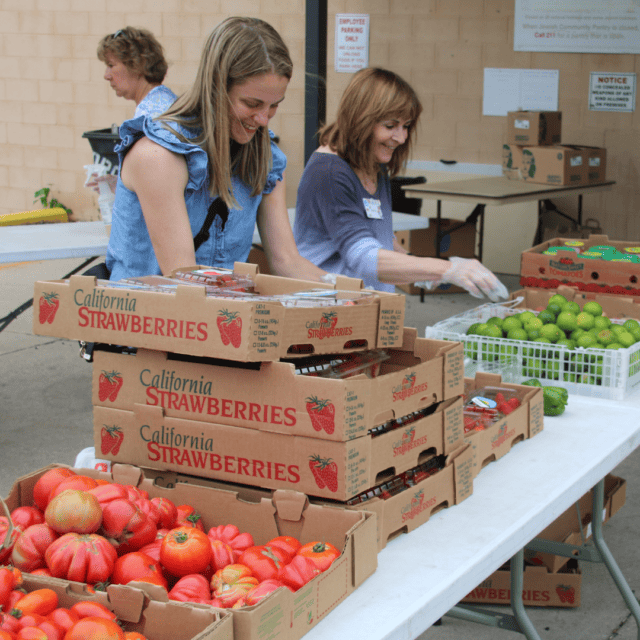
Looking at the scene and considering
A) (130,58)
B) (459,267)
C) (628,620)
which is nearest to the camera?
(459,267)

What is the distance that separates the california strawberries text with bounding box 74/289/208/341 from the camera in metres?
1.37

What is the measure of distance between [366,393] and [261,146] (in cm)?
98

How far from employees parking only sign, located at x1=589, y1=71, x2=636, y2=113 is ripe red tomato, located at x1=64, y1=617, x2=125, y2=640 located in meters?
6.83

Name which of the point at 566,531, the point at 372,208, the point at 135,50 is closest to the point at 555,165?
the point at 135,50

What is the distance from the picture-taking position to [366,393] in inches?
53.2

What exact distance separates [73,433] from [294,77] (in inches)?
199

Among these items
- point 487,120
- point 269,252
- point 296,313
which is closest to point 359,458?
point 296,313

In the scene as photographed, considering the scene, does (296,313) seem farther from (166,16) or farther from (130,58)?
(166,16)

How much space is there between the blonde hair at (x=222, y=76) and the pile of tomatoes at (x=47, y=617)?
1106mm

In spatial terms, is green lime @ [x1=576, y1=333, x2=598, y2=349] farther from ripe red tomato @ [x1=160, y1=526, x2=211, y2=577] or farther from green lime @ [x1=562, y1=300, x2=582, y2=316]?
ripe red tomato @ [x1=160, y1=526, x2=211, y2=577]

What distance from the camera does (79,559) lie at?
1184mm

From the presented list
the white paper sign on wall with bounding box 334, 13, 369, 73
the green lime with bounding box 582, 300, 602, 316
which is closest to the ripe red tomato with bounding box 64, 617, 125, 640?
the green lime with bounding box 582, 300, 602, 316

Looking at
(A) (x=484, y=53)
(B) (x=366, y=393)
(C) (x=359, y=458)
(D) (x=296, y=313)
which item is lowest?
(C) (x=359, y=458)

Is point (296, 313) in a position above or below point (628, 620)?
above
